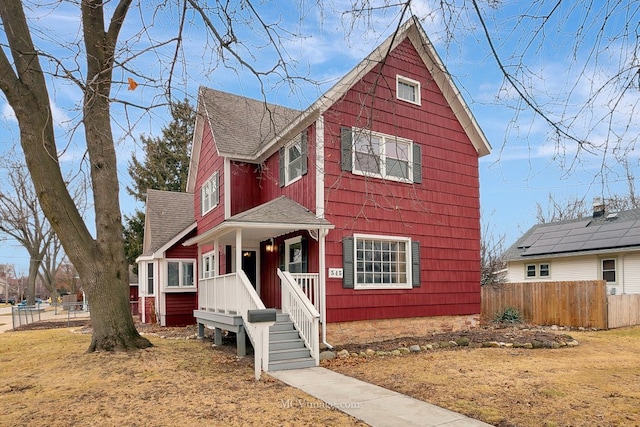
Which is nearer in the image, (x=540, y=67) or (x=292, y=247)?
(x=540, y=67)

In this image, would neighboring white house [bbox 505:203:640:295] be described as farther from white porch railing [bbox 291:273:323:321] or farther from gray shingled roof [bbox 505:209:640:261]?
white porch railing [bbox 291:273:323:321]

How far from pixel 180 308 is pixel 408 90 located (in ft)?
→ 35.9

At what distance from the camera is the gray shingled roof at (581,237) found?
19328 millimetres

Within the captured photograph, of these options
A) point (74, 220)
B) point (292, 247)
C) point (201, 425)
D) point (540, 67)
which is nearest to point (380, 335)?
point (292, 247)

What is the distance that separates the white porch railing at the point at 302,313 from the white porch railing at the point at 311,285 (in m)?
0.32

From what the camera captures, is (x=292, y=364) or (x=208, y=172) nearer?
(x=292, y=364)

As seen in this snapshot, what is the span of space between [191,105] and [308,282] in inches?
189

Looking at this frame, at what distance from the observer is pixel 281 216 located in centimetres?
956

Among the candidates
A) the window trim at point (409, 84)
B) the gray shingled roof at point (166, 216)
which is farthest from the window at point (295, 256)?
the gray shingled roof at point (166, 216)

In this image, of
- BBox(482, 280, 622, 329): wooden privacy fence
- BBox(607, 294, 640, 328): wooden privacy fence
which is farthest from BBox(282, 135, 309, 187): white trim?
BBox(607, 294, 640, 328): wooden privacy fence

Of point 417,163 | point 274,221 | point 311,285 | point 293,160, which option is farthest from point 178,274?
point 417,163

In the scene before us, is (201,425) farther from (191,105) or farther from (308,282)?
(308,282)

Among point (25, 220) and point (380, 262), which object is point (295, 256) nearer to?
point (380, 262)

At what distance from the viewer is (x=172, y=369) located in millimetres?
7816
